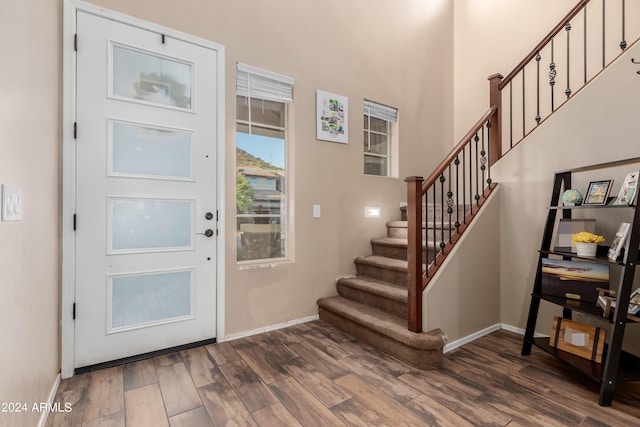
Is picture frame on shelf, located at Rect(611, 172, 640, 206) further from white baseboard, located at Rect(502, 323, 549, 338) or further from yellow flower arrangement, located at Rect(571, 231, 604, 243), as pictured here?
white baseboard, located at Rect(502, 323, 549, 338)

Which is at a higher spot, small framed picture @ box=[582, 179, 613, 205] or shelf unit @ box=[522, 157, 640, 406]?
small framed picture @ box=[582, 179, 613, 205]

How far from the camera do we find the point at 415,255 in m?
2.35

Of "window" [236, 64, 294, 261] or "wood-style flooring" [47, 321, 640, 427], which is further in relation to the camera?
"window" [236, 64, 294, 261]

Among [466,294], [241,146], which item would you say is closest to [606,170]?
[466,294]

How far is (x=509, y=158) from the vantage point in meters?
3.05

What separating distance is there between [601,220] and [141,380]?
3580mm

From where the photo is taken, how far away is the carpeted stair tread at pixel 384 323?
225 cm

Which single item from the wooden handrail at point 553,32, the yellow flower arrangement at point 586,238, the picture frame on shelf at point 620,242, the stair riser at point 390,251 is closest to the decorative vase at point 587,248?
the yellow flower arrangement at point 586,238

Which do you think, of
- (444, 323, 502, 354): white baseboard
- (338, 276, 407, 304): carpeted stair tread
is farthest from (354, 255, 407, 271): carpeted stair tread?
(444, 323, 502, 354): white baseboard

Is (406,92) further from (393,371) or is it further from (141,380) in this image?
(141,380)

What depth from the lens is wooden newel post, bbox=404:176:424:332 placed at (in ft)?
7.72

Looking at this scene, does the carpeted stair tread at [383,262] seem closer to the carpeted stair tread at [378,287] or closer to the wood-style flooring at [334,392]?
the carpeted stair tread at [378,287]

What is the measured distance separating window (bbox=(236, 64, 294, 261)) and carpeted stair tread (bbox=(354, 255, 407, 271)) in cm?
87

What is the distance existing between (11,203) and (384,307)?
8.47ft
